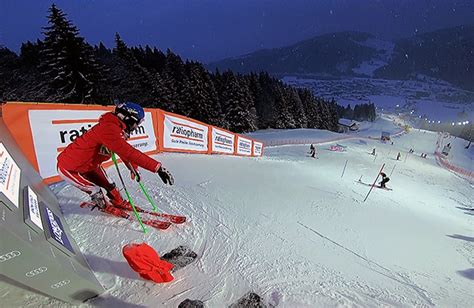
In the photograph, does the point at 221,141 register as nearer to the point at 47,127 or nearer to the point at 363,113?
the point at 47,127

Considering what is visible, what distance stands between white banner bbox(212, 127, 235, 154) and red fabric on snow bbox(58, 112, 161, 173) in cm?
1028

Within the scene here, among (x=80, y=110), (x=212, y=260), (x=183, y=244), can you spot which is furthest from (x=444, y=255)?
(x=80, y=110)

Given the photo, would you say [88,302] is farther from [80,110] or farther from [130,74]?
[130,74]

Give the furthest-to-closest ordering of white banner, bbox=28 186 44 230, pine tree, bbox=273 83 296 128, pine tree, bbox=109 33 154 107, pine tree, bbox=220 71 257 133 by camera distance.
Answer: pine tree, bbox=273 83 296 128
pine tree, bbox=220 71 257 133
pine tree, bbox=109 33 154 107
white banner, bbox=28 186 44 230

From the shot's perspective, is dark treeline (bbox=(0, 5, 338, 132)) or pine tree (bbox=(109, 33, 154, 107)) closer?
dark treeline (bbox=(0, 5, 338, 132))

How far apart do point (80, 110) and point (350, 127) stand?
376ft

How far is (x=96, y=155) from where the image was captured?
448cm

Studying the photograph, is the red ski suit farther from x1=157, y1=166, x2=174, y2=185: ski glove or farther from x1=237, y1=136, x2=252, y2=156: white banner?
x1=237, y1=136, x2=252, y2=156: white banner

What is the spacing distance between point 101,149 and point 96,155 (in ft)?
0.58

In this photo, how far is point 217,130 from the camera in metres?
15.1

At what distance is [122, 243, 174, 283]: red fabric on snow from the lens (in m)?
3.28

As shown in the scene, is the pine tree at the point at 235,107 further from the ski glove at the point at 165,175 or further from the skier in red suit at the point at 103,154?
the ski glove at the point at 165,175

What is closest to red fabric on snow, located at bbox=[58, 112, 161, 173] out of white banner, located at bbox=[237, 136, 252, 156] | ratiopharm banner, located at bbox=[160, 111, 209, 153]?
ratiopharm banner, located at bbox=[160, 111, 209, 153]

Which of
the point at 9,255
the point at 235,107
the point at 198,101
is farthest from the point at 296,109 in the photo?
the point at 9,255
